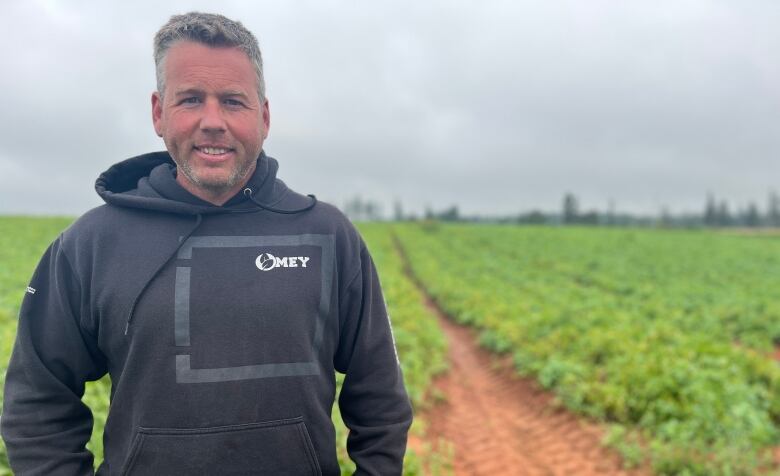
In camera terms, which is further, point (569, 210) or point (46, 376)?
point (569, 210)

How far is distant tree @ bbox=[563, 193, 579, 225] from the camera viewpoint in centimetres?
9356

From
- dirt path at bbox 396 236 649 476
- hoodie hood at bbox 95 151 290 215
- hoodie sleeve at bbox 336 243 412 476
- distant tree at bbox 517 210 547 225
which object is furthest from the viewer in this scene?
distant tree at bbox 517 210 547 225

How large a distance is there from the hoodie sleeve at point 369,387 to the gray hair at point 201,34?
0.83 m

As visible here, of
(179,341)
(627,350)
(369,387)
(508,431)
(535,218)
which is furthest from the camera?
(535,218)

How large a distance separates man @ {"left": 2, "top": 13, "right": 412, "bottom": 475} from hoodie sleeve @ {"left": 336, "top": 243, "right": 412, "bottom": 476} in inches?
0.6

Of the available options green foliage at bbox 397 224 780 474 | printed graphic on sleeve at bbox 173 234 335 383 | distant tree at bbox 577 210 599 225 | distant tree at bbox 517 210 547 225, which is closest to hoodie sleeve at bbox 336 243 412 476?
printed graphic on sleeve at bbox 173 234 335 383

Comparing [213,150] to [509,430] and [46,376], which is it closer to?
[46,376]

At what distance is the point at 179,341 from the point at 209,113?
741 millimetres

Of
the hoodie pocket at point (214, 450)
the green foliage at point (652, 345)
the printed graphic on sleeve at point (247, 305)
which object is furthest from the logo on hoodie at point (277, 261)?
the green foliage at point (652, 345)

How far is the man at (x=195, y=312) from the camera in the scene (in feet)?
5.77

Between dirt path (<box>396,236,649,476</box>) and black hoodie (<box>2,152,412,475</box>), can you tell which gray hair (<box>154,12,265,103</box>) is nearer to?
black hoodie (<box>2,152,412,475</box>)

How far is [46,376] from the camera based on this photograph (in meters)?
1.76

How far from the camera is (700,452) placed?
5.26 m

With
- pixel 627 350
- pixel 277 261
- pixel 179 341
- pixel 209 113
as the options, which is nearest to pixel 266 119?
pixel 209 113
